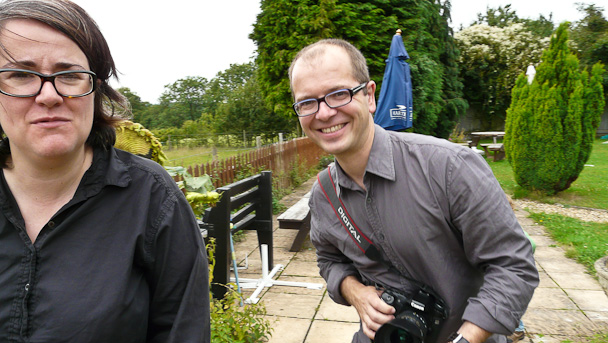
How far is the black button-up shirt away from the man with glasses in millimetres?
611

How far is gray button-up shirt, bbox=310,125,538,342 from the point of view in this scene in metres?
1.41

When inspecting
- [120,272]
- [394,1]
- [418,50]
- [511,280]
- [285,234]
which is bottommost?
[285,234]

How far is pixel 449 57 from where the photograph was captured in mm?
17922

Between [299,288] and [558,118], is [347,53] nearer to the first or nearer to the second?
[299,288]

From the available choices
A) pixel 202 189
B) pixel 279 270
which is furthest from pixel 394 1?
pixel 202 189

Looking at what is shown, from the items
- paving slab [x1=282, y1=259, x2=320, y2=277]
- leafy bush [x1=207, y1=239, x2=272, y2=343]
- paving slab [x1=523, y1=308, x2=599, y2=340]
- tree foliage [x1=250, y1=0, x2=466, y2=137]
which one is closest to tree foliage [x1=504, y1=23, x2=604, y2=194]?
tree foliage [x1=250, y1=0, x2=466, y2=137]

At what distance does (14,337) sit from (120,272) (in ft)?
1.01

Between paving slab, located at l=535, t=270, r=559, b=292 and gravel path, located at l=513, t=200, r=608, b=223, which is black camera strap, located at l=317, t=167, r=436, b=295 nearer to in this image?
paving slab, located at l=535, t=270, r=559, b=292

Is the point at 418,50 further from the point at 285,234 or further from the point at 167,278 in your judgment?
the point at 167,278

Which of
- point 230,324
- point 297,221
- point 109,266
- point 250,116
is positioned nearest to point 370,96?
point 109,266

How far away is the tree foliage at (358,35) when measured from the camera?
43.7ft

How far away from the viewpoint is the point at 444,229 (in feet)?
4.94

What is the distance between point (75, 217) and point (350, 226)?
94cm

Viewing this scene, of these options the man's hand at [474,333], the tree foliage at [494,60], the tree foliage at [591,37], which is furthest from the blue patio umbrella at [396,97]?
the tree foliage at [591,37]
